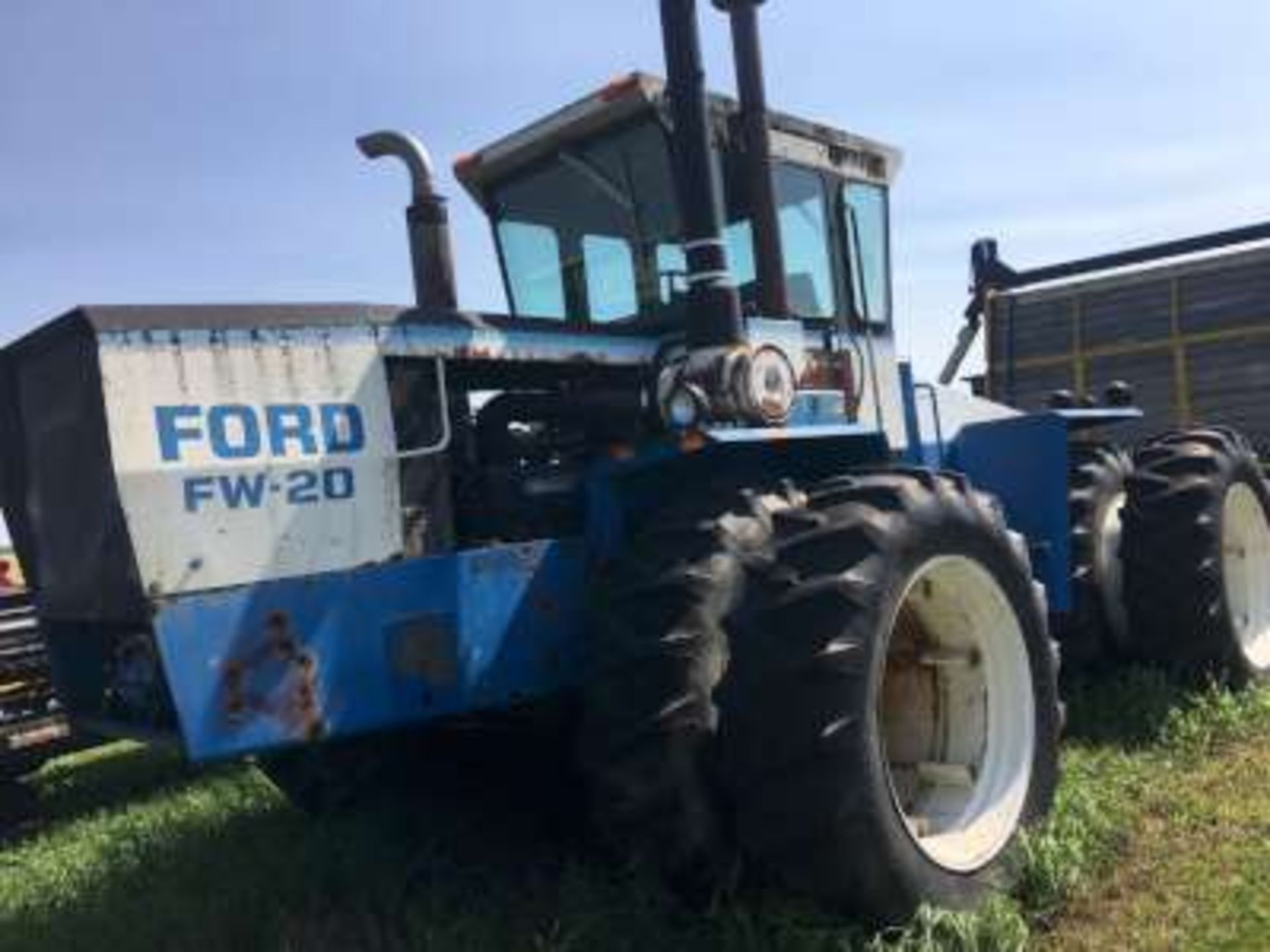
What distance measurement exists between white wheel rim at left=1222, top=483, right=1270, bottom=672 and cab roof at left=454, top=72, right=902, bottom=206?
2.72 m

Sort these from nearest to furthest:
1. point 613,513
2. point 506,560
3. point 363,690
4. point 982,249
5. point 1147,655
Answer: point 363,690 < point 506,560 < point 613,513 < point 1147,655 < point 982,249

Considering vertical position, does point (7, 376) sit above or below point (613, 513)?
above

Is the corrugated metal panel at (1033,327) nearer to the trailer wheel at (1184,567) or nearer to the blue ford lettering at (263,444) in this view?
the trailer wheel at (1184,567)

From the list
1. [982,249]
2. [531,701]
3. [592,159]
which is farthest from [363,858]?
[982,249]

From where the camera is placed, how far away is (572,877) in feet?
15.6

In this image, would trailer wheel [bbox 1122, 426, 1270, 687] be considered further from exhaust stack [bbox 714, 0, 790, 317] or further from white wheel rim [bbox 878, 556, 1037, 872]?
exhaust stack [bbox 714, 0, 790, 317]

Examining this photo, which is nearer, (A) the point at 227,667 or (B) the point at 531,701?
(A) the point at 227,667

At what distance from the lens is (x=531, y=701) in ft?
15.7

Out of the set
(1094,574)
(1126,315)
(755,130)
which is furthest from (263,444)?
(1126,315)

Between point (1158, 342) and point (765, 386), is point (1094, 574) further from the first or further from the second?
point (1158, 342)

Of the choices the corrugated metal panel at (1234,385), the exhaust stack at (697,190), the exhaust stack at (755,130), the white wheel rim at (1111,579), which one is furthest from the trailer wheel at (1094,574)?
the corrugated metal panel at (1234,385)

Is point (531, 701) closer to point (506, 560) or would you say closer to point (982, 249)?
point (506, 560)

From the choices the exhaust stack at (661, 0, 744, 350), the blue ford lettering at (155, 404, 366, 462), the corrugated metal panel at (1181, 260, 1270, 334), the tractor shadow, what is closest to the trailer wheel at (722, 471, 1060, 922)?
the tractor shadow

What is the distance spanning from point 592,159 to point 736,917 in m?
2.95
